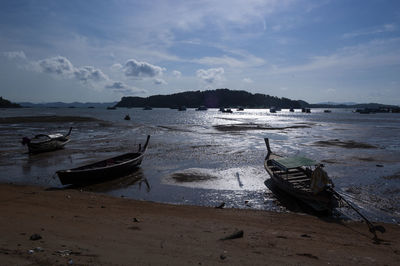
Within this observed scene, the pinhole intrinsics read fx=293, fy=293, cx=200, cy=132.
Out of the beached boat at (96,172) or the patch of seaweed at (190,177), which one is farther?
the patch of seaweed at (190,177)

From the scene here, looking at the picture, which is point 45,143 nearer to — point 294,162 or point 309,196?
point 294,162

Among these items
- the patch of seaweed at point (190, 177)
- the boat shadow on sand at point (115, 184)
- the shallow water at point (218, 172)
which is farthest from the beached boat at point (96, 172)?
the patch of seaweed at point (190, 177)

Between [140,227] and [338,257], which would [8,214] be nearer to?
[140,227]

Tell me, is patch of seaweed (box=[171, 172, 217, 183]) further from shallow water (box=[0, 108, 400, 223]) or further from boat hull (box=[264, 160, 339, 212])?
boat hull (box=[264, 160, 339, 212])

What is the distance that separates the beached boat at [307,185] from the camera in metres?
11.8

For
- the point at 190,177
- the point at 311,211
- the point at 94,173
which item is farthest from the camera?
the point at 190,177

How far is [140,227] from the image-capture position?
9.12 meters

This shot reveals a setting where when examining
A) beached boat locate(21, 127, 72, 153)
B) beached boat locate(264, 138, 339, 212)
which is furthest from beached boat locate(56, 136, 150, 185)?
beached boat locate(21, 127, 72, 153)

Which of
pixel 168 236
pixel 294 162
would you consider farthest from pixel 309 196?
pixel 168 236

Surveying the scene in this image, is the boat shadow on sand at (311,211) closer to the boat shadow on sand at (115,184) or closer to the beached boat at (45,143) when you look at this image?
the boat shadow on sand at (115,184)

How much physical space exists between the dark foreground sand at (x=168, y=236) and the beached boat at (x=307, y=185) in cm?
96

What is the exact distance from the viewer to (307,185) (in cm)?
1387

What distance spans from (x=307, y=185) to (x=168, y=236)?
8.19 m

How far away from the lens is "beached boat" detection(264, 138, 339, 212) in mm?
11836
